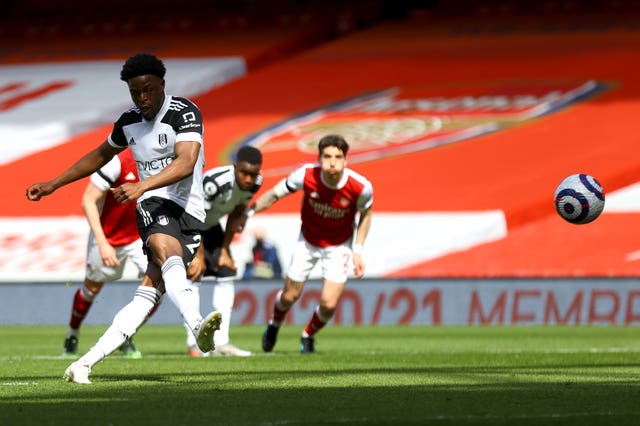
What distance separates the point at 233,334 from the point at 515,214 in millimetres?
7245

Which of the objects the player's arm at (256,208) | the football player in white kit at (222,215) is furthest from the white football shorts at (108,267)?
the player's arm at (256,208)

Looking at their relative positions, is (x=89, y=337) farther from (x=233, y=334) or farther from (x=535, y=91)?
(x=535, y=91)

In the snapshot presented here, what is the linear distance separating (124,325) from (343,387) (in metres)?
1.39

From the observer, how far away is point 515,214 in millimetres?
22984

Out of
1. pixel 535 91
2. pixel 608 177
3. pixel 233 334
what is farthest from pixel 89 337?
pixel 535 91

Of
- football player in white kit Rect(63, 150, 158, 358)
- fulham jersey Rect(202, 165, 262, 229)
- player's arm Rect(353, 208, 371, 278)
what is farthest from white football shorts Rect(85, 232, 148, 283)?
player's arm Rect(353, 208, 371, 278)

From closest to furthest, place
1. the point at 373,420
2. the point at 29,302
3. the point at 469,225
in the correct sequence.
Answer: the point at 373,420
the point at 29,302
the point at 469,225

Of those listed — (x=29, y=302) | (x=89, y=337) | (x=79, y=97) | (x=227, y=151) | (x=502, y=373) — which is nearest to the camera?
(x=502, y=373)

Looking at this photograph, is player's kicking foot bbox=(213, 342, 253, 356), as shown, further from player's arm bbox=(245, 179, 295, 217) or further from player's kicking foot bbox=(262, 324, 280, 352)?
player's arm bbox=(245, 179, 295, 217)

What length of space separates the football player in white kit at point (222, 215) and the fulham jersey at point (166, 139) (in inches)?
120

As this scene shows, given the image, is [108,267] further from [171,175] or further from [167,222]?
[171,175]

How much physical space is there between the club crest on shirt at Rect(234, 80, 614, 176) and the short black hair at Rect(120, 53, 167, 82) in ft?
60.1

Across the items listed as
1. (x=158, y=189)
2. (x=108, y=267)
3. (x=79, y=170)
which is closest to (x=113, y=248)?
(x=108, y=267)

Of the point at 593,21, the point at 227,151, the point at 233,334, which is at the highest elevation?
the point at 593,21
